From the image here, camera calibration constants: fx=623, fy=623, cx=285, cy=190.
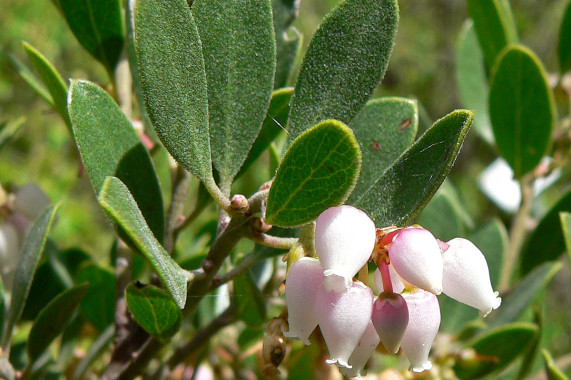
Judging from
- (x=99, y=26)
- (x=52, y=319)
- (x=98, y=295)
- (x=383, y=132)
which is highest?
(x=99, y=26)

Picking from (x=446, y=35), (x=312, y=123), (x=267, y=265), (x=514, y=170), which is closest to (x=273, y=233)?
(x=312, y=123)

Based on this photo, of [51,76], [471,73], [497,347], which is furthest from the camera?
[471,73]

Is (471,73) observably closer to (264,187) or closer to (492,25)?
(492,25)

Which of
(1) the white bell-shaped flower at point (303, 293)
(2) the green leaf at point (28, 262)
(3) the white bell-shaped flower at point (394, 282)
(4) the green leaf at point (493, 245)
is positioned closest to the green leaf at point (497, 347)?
(4) the green leaf at point (493, 245)

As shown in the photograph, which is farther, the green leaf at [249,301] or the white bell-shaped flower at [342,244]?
the green leaf at [249,301]

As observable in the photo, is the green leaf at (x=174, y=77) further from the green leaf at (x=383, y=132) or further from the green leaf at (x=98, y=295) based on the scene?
the green leaf at (x=98, y=295)

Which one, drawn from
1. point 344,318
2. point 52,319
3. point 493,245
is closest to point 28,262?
point 52,319

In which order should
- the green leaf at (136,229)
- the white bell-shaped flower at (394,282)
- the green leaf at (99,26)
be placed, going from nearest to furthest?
the green leaf at (136,229)
the white bell-shaped flower at (394,282)
the green leaf at (99,26)
